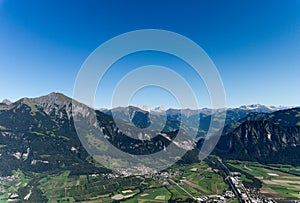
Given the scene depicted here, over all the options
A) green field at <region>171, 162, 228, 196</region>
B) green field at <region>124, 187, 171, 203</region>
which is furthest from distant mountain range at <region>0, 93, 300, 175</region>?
green field at <region>124, 187, 171, 203</region>

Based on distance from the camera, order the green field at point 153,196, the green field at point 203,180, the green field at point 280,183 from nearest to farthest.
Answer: the green field at point 153,196, the green field at point 280,183, the green field at point 203,180

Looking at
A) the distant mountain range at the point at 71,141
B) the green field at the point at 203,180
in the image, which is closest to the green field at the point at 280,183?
the green field at the point at 203,180

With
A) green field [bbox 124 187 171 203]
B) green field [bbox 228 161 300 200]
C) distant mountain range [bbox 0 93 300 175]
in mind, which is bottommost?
green field [bbox 124 187 171 203]

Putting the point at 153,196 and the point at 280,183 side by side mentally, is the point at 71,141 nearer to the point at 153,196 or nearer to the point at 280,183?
the point at 153,196

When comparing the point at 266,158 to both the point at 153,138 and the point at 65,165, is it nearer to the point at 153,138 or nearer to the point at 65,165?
the point at 153,138

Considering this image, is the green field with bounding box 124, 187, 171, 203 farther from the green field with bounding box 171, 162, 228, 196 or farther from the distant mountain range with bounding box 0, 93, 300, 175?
the distant mountain range with bounding box 0, 93, 300, 175

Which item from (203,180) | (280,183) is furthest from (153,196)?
(280,183)

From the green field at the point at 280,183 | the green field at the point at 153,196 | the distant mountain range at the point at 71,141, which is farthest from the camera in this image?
the distant mountain range at the point at 71,141

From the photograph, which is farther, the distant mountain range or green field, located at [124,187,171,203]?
the distant mountain range

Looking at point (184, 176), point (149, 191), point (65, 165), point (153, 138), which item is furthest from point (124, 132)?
point (149, 191)

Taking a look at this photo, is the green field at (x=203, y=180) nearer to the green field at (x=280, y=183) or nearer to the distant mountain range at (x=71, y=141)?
the green field at (x=280, y=183)

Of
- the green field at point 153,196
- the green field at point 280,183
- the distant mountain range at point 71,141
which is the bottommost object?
the green field at point 153,196
